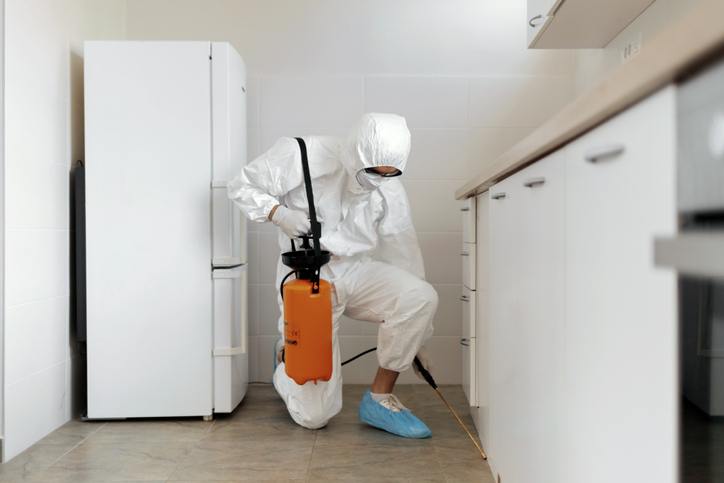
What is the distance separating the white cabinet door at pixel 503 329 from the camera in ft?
3.91

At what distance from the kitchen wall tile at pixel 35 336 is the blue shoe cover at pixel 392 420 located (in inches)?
47.0

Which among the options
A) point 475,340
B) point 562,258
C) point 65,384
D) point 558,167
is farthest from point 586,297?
point 65,384

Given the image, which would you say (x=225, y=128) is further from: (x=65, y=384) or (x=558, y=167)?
(x=558, y=167)

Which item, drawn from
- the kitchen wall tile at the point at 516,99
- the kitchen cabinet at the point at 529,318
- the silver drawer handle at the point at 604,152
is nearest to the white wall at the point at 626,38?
the kitchen wall tile at the point at 516,99

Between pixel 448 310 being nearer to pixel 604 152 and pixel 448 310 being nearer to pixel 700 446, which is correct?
pixel 604 152

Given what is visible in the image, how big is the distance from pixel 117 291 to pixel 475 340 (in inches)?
54.7

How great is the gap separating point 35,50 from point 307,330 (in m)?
1.39

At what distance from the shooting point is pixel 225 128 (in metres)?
1.98

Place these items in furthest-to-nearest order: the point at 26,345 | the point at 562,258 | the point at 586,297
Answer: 1. the point at 26,345
2. the point at 562,258
3. the point at 586,297

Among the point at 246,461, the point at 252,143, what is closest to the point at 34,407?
the point at 246,461

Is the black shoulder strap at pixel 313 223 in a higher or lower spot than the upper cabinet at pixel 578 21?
lower

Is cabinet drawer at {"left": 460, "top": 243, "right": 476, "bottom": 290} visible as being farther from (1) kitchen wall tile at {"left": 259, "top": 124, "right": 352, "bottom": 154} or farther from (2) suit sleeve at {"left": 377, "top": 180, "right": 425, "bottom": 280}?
(1) kitchen wall tile at {"left": 259, "top": 124, "right": 352, "bottom": 154}

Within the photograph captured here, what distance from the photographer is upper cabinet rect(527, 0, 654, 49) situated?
1682 millimetres

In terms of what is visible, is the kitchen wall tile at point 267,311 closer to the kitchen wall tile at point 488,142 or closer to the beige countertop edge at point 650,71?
the kitchen wall tile at point 488,142
